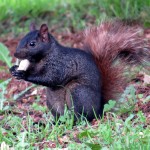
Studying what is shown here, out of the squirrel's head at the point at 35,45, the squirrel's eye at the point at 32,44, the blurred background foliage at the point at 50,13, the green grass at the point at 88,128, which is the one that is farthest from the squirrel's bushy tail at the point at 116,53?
the blurred background foliage at the point at 50,13

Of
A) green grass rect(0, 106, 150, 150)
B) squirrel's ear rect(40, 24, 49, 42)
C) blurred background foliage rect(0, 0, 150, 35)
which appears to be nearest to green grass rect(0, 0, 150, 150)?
green grass rect(0, 106, 150, 150)

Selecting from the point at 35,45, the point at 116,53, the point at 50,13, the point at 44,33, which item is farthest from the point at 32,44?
the point at 50,13

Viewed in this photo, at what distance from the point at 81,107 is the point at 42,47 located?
2.13 feet

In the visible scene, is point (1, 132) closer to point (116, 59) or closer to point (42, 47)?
point (42, 47)

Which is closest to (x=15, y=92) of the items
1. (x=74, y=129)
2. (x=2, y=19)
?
(x=74, y=129)

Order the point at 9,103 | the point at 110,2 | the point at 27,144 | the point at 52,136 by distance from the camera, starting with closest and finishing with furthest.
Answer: the point at 27,144, the point at 52,136, the point at 9,103, the point at 110,2

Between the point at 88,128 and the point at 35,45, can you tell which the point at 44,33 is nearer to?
the point at 35,45

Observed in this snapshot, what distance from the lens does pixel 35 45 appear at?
489 centimetres

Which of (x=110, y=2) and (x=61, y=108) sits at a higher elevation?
(x=110, y=2)

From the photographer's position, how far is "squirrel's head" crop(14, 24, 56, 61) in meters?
4.78

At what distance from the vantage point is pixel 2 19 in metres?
9.13

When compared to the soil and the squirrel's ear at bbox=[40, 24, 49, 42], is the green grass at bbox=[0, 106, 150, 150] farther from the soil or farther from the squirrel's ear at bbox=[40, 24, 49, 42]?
the squirrel's ear at bbox=[40, 24, 49, 42]

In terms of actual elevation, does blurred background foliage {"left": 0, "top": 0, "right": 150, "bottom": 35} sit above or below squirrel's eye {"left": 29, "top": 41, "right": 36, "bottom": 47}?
below

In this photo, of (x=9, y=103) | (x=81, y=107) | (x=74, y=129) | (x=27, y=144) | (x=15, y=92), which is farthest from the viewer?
(x=15, y=92)
